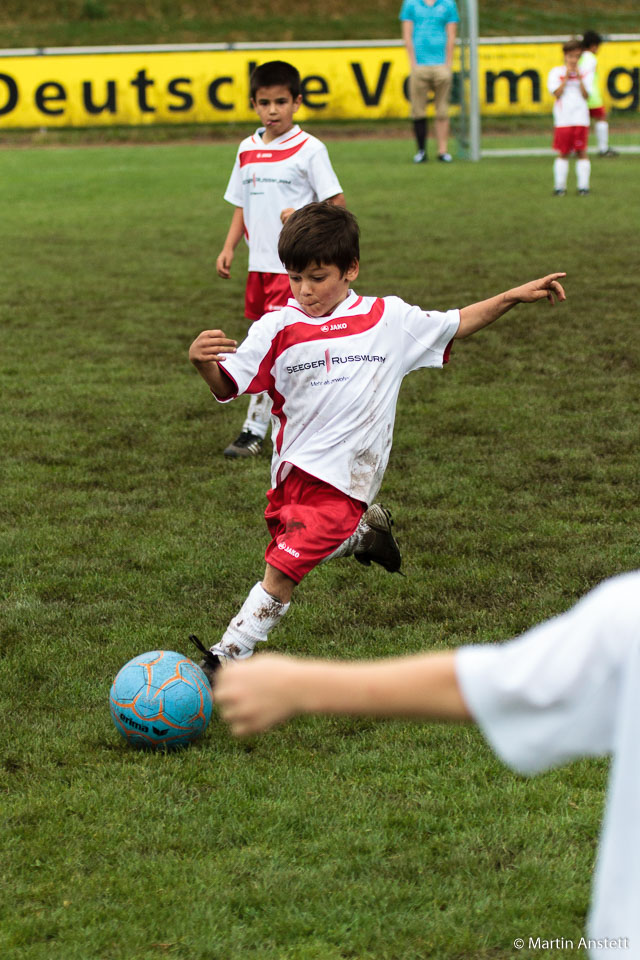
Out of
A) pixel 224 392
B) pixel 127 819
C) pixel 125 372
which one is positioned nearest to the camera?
pixel 127 819

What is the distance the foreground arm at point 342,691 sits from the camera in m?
1.38

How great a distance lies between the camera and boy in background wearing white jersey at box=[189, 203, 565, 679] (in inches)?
151

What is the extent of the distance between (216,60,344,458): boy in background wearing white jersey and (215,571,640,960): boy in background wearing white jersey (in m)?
5.17

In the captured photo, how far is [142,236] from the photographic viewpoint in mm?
14312

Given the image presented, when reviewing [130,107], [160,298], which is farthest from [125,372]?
[130,107]

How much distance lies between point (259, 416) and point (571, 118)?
37.5 feet

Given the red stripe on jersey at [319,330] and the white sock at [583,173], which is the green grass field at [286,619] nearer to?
the red stripe on jersey at [319,330]

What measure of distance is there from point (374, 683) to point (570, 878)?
1761mm

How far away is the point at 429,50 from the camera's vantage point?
63.2ft

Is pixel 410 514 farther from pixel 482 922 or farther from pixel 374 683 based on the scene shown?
pixel 374 683

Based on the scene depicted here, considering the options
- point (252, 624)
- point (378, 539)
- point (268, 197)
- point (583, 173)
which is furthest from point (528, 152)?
point (252, 624)

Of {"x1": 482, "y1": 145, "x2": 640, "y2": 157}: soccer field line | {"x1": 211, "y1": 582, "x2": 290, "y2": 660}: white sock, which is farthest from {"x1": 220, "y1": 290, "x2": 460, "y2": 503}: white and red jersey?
{"x1": 482, "y1": 145, "x2": 640, "y2": 157}: soccer field line

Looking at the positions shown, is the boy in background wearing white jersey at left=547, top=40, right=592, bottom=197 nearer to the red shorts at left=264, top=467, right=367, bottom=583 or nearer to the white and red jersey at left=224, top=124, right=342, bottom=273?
the white and red jersey at left=224, top=124, right=342, bottom=273

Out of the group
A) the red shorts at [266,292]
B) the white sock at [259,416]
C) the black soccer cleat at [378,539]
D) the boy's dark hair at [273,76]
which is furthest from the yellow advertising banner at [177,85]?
the black soccer cleat at [378,539]
